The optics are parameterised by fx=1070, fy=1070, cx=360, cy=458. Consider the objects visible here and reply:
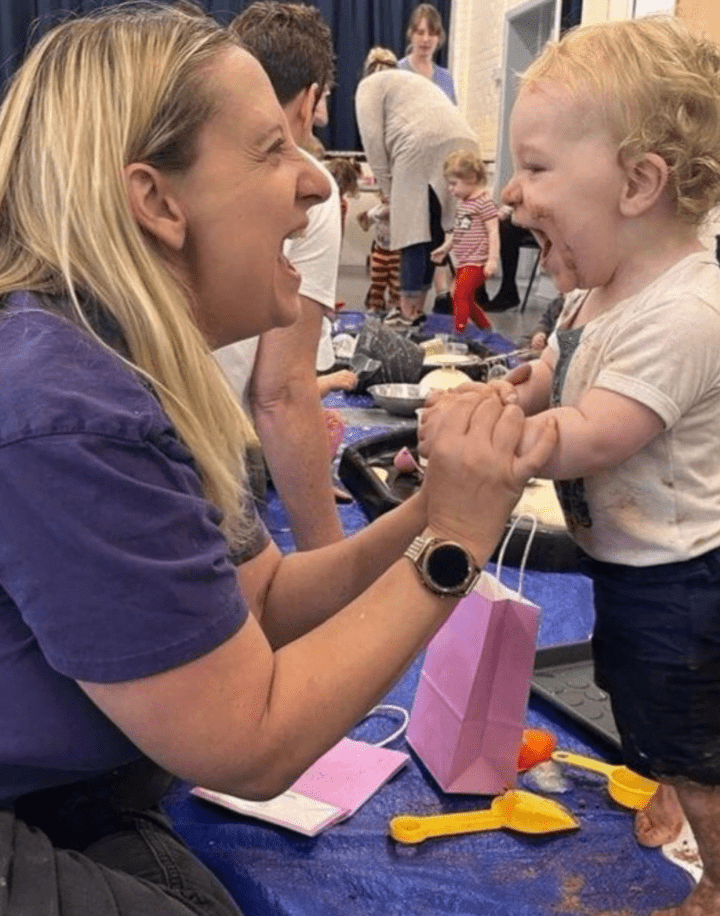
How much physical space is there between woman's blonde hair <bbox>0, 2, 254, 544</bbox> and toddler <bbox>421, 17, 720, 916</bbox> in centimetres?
25

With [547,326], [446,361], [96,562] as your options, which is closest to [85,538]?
[96,562]

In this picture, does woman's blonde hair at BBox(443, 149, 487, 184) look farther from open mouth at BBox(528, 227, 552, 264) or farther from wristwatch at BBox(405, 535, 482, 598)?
wristwatch at BBox(405, 535, 482, 598)

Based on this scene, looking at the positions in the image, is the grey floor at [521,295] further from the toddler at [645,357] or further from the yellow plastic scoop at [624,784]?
the toddler at [645,357]

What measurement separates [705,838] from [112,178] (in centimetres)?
85

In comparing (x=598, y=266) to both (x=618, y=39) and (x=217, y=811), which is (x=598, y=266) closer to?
(x=618, y=39)

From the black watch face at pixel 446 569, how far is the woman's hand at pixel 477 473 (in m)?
0.02

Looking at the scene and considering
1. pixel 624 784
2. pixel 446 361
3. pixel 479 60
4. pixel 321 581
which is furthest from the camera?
pixel 479 60

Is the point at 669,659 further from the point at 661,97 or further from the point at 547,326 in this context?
the point at 547,326

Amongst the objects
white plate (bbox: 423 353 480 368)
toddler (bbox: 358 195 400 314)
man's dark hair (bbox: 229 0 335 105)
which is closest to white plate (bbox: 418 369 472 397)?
white plate (bbox: 423 353 480 368)

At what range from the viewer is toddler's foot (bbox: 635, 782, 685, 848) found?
125cm

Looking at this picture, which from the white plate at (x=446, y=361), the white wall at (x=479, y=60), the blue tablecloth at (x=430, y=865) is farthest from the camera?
the white wall at (x=479, y=60)

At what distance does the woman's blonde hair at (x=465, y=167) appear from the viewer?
5.11 metres

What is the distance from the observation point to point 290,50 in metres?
1.88

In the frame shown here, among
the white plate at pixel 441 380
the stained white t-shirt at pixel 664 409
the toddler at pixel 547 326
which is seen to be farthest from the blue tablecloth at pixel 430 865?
the toddler at pixel 547 326
